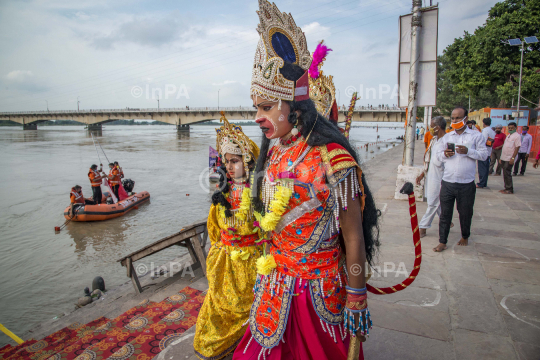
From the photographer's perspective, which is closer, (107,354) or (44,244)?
(107,354)

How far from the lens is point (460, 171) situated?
4.38 m

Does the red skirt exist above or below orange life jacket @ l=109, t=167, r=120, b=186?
above

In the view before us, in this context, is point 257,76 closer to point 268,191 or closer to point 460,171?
point 268,191

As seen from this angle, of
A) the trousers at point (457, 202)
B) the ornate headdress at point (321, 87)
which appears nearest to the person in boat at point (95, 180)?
the ornate headdress at point (321, 87)

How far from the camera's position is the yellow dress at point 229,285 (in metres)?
2.69

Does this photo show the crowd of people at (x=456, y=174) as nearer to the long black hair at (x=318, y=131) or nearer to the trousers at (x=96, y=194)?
the long black hair at (x=318, y=131)

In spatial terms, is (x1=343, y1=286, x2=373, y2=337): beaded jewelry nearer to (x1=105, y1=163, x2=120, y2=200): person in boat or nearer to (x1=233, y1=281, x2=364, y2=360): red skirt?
(x1=233, y1=281, x2=364, y2=360): red skirt

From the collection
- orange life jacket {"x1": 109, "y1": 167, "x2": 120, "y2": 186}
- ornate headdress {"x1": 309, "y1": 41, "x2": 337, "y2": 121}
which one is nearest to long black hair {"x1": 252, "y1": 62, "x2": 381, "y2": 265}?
ornate headdress {"x1": 309, "y1": 41, "x2": 337, "y2": 121}

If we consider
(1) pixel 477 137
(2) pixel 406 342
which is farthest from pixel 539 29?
(2) pixel 406 342

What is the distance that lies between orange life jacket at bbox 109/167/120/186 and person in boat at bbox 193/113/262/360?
38.1ft

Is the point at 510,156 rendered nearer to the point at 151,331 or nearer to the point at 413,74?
the point at 413,74

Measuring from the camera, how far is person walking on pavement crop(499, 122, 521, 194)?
316 inches

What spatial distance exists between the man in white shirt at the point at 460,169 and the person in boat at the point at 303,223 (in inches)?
133

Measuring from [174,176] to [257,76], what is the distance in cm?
2118
